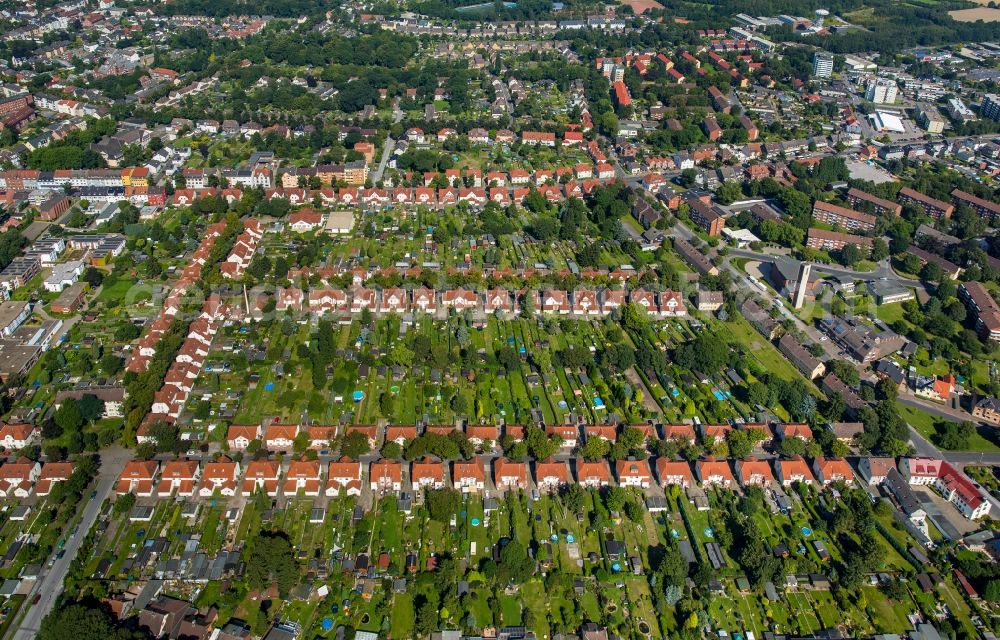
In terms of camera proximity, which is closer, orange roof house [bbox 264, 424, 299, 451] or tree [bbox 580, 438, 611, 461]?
tree [bbox 580, 438, 611, 461]

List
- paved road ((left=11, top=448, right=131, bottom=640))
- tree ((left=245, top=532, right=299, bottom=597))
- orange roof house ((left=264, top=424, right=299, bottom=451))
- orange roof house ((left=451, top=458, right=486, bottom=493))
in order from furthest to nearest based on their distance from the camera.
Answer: orange roof house ((left=264, top=424, right=299, bottom=451)) → orange roof house ((left=451, top=458, right=486, bottom=493)) → tree ((left=245, top=532, right=299, bottom=597)) → paved road ((left=11, top=448, right=131, bottom=640))

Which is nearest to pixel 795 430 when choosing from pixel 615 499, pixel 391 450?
pixel 615 499

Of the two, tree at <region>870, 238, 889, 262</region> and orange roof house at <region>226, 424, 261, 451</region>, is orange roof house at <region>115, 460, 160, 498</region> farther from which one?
tree at <region>870, 238, 889, 262</region>

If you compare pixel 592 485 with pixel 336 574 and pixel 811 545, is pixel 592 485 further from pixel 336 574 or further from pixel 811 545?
pixel 336 574

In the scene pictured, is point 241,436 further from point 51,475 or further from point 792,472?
point 792,472

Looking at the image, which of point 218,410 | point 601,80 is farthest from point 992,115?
point 218,410

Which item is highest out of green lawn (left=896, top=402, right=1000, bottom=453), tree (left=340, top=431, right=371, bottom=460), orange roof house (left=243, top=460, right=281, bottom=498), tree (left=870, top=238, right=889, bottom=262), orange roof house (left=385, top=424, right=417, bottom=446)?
tree (left=870, top=238, right=889, bottom=262)

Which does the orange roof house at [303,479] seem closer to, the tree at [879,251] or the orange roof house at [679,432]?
the orange roof house at [679,432]

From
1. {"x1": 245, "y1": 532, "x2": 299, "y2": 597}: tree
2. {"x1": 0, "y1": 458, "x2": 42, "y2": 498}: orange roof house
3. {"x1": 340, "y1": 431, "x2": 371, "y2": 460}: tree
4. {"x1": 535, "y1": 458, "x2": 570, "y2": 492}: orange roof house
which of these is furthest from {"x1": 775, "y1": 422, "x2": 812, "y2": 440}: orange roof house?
{"x1": 0, "y1": 458, "x2": 42, "y2": 498}: orange roof house
